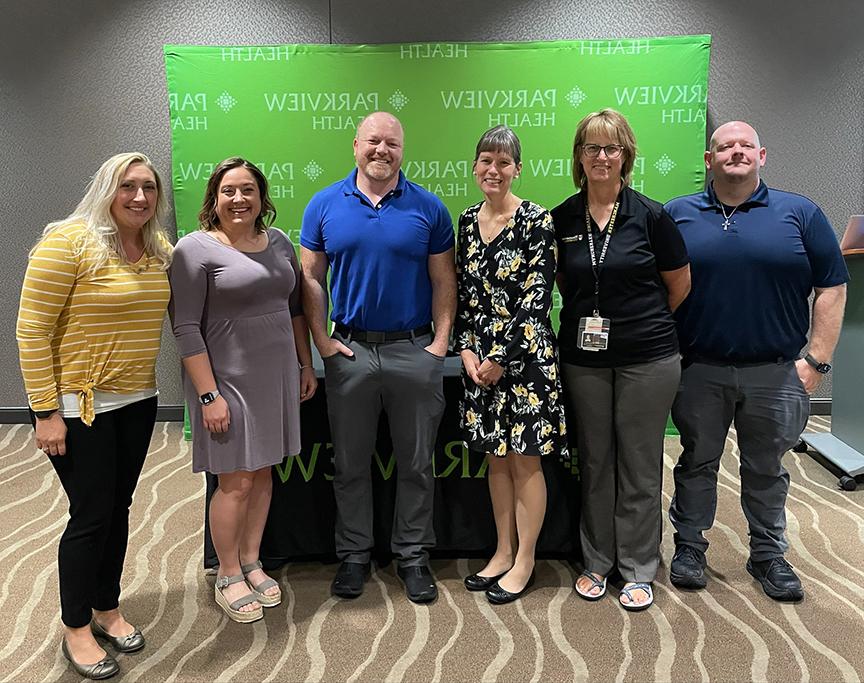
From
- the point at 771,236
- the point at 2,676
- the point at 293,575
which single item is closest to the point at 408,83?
the point at 771,236

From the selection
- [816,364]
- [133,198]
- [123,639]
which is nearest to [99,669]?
[123,639]

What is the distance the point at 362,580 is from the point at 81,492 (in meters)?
1.02

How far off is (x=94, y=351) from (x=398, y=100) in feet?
9.64

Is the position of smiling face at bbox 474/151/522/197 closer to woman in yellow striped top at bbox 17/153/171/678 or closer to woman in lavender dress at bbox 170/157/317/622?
woman in lavender dress at bbox 170/157/317/622

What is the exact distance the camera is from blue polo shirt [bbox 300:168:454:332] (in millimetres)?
2316

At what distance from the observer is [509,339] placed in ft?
7.48

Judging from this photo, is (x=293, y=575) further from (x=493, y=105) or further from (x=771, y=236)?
(x=493, y=105)

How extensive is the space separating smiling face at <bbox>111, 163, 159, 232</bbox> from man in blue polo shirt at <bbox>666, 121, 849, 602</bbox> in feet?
5.54

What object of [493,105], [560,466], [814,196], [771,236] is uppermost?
[493,105]

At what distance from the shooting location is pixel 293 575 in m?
2.68

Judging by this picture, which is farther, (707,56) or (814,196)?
(814,196)

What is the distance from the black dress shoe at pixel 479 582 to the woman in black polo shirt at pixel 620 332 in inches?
13.1

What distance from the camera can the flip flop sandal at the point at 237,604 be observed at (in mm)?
2365

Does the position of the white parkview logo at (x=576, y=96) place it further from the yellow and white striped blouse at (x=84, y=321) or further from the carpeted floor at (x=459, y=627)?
the yellow and white striped blouse at (x=84, y=321)
